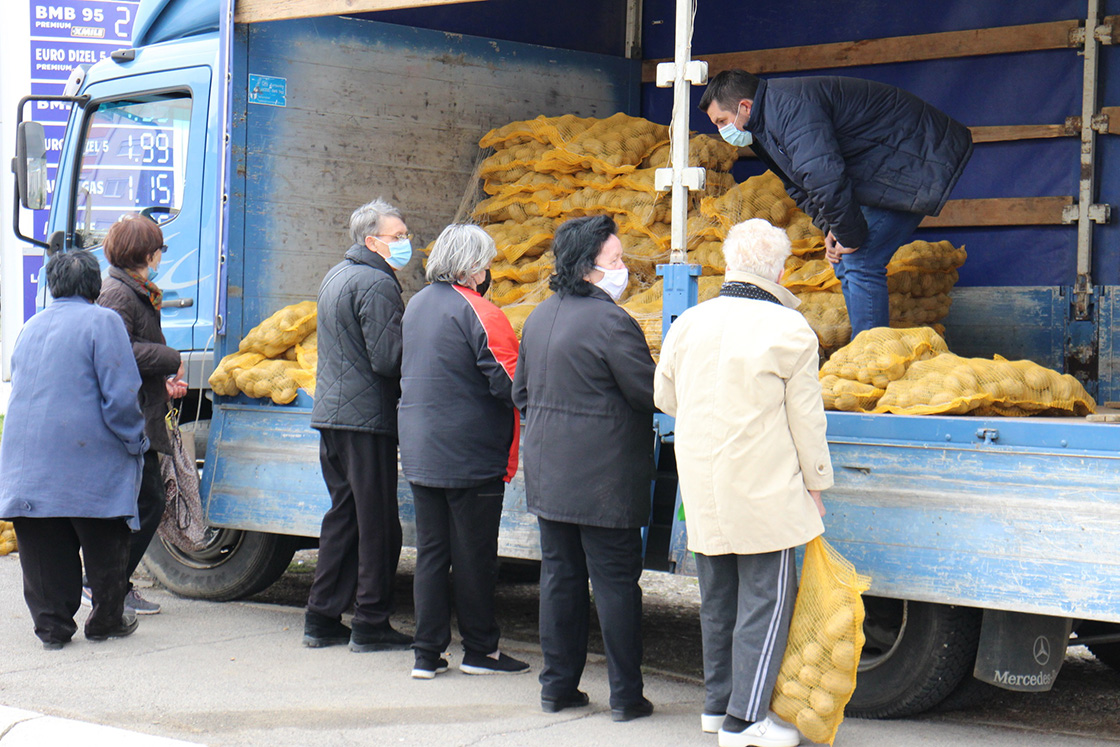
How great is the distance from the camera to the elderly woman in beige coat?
3.94 m

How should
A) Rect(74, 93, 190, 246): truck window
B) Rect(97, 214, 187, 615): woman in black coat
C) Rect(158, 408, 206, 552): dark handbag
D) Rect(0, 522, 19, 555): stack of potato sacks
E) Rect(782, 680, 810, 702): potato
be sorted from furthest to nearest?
1. Rect(0, 522, 19, 555): stack of potato sacks
2. Rect(74, 93, 190, 246): truck window
3. Rect(158, 408, 206, 552): dark handbag
4. Rect(97, 214, 187, 615): woman in black coat
5. Rect(782, 680, 810, 702): potato

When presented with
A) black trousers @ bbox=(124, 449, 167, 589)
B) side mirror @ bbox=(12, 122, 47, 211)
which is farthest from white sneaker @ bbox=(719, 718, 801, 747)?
side mirror @ bbox=(12, 122, 47, 211)

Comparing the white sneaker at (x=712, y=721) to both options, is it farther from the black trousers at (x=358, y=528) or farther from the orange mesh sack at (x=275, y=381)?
the orange mesh sack at (x=275, y=381)

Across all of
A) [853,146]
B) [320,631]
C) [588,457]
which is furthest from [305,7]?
[320,631]

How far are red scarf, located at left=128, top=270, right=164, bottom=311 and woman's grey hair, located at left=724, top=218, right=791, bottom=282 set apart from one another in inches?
118

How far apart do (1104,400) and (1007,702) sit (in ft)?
5.16

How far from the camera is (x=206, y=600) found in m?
6.70

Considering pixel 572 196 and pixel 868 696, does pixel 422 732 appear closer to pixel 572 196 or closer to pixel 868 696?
pixel 868 696

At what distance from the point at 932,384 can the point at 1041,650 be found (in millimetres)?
938

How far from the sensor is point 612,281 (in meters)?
4.59

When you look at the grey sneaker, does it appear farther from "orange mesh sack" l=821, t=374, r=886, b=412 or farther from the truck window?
"orange mesh sack" l=821, t=374, r=886, b=412

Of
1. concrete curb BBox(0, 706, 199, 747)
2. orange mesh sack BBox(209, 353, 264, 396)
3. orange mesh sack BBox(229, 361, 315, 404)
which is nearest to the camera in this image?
concrete curb BBox(0, 706, 199, 747)

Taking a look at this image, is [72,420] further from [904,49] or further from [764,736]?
[904,49]

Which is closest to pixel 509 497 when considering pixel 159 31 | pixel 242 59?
pixel 242 59
